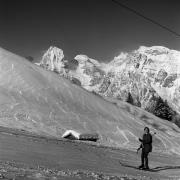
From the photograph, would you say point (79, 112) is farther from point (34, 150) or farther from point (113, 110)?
point (34, 150)

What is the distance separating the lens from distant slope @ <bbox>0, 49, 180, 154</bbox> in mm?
55719

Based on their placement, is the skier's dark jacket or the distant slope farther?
the distant slope

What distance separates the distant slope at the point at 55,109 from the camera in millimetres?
55719

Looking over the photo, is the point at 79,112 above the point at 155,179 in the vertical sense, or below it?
above

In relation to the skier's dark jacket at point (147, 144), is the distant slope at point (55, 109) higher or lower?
higher

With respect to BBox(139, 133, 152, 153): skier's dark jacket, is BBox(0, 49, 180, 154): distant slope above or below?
above

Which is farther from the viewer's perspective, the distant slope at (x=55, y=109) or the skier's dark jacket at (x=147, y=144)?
the distant slope at (x=55, y=109)

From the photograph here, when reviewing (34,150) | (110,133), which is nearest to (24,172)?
(34,150)

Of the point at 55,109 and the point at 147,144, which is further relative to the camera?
the point at 55,109

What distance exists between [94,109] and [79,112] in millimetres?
4989

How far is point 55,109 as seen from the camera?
63594 mm

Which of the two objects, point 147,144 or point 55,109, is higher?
point 55,109

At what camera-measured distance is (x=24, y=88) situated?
67.1m

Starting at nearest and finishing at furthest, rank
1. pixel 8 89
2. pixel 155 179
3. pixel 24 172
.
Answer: pixel 24 172
pixel 155 179
pixel 8 89
